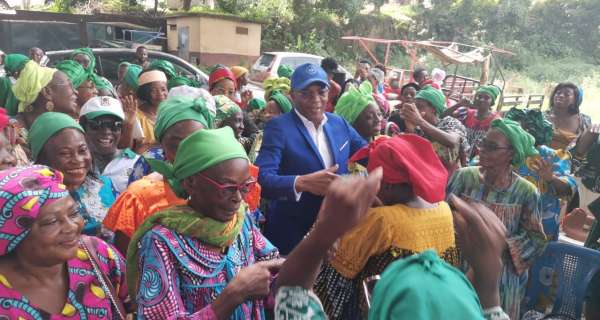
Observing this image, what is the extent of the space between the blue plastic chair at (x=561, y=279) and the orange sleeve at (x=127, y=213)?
100 inches

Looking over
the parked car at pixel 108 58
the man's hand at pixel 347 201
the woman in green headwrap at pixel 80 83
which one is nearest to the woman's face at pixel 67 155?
the man's hand at pixel 347 201

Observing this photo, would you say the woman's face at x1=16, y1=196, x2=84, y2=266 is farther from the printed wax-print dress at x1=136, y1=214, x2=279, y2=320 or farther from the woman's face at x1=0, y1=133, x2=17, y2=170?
the woman's face at x1=0, y1=133, x2=17, y2=170

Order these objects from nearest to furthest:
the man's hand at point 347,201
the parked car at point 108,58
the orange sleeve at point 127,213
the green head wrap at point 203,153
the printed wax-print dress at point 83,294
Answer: the man's hand at point 347,201 < the printed wax-print dress at point 83,294 < the green head wrap at point 203,153 < the orange sleeve at point 127,213 < the parked car at point 108,58

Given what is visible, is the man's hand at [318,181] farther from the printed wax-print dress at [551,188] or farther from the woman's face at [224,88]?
the woman's face at [224,88]

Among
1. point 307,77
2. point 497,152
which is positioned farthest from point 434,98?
point 307,77

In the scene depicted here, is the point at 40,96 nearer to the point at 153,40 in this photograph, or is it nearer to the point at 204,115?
the point at 204,115

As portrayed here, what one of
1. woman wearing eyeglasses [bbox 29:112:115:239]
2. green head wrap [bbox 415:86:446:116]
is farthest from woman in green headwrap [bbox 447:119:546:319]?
woman wearing eyeglasses [bbox 29:112:115:239]

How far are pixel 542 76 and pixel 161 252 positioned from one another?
2469 cm

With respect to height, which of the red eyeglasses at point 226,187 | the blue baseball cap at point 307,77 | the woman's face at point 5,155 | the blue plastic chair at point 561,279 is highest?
the blue baseball cap at point 307,77

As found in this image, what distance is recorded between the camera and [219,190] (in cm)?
165

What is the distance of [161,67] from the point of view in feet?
16.0

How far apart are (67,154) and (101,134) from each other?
0.75 meters

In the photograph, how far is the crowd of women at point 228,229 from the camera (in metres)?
1.22

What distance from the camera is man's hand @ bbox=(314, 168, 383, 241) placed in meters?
1.07
